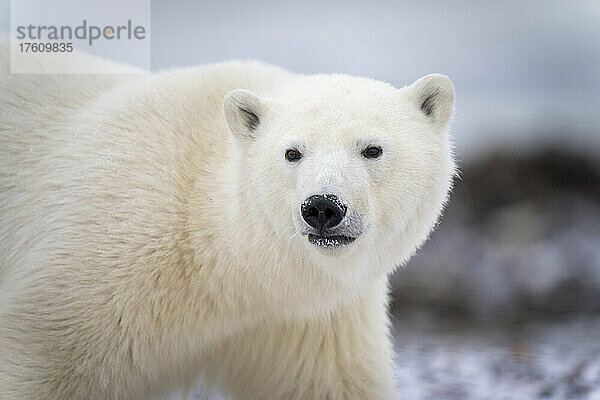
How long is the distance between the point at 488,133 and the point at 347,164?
5.33 meters

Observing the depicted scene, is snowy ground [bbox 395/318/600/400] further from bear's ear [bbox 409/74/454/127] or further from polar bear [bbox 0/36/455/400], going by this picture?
bear's ear [bbox 409/74/454/127]

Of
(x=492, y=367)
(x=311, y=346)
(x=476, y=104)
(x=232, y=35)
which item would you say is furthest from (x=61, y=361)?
(x=476, y=104)

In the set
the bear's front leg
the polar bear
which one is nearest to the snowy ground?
the bear's front leg

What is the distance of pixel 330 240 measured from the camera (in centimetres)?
270

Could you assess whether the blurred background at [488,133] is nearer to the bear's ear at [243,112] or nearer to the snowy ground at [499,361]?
the snowy ground at [499,361]

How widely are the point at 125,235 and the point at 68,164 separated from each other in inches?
19.2

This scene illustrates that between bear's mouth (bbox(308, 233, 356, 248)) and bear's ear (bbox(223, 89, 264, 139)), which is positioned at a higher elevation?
bear's ear (bbox(223, 89, 264, 139))

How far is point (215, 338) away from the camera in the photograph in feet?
10.8

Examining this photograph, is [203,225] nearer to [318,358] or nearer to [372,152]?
[372,152]

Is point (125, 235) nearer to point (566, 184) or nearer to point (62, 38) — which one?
point (62, 38)

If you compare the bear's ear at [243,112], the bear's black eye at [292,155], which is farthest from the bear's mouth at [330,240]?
the bear's ear at [243,112]

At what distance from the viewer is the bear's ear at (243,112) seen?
9.99 feet

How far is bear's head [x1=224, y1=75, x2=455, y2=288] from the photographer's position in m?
2.70

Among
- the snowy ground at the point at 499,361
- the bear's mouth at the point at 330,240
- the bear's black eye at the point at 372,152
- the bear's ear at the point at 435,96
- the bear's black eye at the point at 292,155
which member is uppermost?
the bear's ear at the point at 435,96
